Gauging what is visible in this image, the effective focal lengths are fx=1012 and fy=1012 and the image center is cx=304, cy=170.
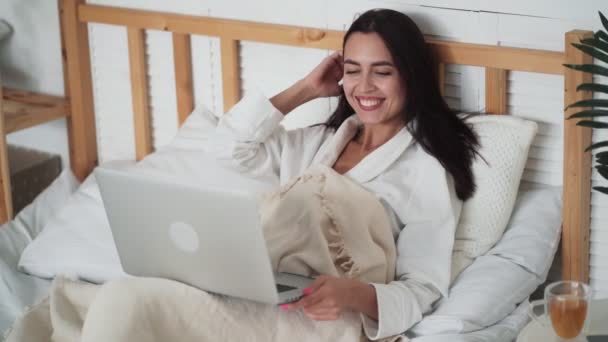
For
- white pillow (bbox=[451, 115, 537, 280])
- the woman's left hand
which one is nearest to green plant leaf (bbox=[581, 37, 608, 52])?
white pillow (bbox=[451, 115, 537, 280])

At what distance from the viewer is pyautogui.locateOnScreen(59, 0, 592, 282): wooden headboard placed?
6.29ft

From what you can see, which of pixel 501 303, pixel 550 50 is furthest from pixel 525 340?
pixel 550 50

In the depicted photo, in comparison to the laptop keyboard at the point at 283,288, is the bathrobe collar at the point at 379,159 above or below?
above

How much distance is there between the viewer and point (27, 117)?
2.45m

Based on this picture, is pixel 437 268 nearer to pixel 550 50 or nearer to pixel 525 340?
pixel 525 340

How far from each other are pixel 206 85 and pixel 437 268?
2.69ft

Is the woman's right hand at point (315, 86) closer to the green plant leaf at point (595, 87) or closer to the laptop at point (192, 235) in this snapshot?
the laptop at point (192, 235)

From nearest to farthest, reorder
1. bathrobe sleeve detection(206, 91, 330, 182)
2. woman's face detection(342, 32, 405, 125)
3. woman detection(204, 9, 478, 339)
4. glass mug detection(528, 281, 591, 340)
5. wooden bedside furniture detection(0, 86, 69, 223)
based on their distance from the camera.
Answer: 1. glass mug detection(528, 281, 591, 340)
2. woman detection(204, 9, 478, 339)
3. woman's face detection(342, 32, 405, 125)
4. bathrobe sleeve detection(206, 91, 330, 182)
5. wooden bedside furniture detection(0, 86, 69, 223)

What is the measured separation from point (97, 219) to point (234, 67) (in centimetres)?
46

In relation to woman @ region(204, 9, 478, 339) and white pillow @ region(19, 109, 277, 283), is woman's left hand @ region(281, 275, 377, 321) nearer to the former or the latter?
woman @ region(204, 9, 478, 339)

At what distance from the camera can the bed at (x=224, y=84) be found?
6.25 ft

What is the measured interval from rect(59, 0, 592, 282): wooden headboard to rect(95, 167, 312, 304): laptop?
570 millimetres

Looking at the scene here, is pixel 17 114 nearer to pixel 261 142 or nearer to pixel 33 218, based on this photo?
pixel 33 218

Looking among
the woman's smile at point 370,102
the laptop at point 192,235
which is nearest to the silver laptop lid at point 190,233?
the laptop at point 192,235
